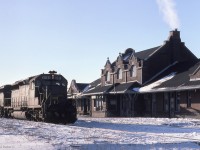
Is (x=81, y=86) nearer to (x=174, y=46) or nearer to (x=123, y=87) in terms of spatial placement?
(x=123, y=87)

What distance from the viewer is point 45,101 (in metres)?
25.8

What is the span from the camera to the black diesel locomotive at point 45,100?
25.6m

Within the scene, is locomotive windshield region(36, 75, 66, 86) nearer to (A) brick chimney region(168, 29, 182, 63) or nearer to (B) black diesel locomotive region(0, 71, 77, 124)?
(B) black diesel locomotive region(0, 71, 77, 124)

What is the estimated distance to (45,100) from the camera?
85.2 feet

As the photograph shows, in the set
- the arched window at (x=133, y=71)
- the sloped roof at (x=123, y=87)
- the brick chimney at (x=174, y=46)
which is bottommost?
the sloped roof at (x=123, y=87)

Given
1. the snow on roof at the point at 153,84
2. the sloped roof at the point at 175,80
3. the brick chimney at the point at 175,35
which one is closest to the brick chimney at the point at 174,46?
the brick chimney at the point at 175,35

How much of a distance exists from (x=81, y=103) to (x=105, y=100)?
1088cm

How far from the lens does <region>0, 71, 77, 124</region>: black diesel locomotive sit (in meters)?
25.6

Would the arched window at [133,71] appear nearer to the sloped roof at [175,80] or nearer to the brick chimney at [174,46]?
the sloped roof at [175,80]

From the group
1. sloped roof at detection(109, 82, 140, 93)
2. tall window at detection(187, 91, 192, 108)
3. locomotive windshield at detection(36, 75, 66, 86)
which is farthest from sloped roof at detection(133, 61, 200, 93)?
locomotive windshield at detection(36, 75, 66, 86)

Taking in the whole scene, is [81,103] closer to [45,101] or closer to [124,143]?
[45,101]

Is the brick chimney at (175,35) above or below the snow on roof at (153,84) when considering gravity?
above

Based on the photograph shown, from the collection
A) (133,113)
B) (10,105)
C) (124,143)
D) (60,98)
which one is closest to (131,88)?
(133,113)

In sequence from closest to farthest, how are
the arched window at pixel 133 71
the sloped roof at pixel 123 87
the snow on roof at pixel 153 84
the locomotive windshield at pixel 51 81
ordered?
the locomotive windshield at pixel 51 81, the snow on roof at pixel 153 84, the sloped roof at pixel 123 87, the arched window at pixel 133 71
